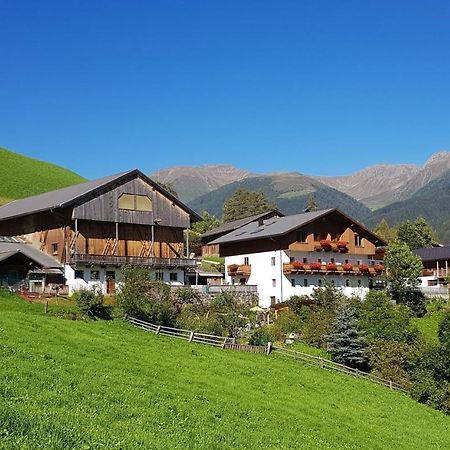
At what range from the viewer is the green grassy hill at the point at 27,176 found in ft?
384

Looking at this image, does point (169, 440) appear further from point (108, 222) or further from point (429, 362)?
point (108, 222)

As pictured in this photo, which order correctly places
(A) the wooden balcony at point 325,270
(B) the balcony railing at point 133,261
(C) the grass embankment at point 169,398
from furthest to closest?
(A) the wooden balcony at point 325,270 → (B) the balcony railing at point 133,261 → (C) the grass embankment at point 169,398

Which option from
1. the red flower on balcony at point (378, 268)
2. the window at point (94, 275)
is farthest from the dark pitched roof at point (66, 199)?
the red flower on balcony at point (378, 268)

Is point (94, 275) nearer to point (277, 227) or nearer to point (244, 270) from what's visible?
point (244, 270)

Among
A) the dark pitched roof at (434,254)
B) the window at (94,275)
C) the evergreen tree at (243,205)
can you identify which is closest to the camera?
the window at (94,275)

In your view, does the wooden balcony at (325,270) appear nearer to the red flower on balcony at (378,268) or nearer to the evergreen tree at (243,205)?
the red flower on balcony at (378,268)

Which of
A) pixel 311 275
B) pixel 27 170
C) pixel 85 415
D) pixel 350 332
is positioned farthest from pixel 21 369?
pixel 27 170

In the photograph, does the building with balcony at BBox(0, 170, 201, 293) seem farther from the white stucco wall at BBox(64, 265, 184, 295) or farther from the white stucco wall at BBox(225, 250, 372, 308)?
the white stucco wall at BBox(225, 250, 372, 308)

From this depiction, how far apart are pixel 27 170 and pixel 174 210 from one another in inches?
3183

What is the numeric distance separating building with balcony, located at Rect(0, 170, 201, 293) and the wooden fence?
12.8 metres

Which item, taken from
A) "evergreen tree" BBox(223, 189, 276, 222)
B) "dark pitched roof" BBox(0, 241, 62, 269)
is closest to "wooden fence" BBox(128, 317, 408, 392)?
"dark pitched roof" BBox(0, 241, 62, 269)

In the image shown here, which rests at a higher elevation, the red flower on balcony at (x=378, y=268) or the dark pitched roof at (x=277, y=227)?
the dark pitched roof at (x=277, y=227)

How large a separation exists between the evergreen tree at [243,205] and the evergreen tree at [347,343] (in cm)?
9132

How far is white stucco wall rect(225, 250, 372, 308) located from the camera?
202ft
